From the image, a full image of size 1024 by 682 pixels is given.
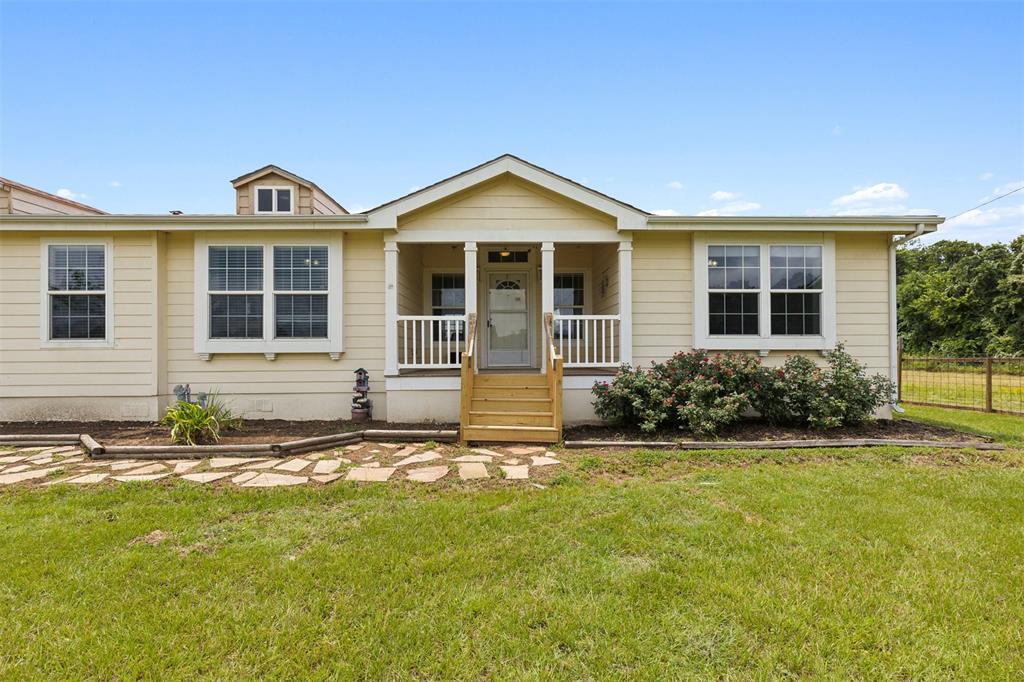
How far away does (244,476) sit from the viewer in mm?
4254

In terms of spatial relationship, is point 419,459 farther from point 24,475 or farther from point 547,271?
point 24,475

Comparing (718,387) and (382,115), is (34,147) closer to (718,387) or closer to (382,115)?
(382,115)

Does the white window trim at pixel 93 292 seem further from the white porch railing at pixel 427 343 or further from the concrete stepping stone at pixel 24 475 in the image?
the white porch railing at pixel 427 343

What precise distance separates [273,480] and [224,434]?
238 cm

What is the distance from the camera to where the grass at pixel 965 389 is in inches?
330

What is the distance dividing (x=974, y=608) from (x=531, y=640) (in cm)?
215

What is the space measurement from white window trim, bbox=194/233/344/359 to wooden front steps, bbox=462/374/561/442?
244cm

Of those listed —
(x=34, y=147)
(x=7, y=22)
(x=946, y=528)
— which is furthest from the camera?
(x=34, y=147)

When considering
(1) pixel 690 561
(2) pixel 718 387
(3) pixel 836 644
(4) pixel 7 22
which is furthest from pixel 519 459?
(4) pixel 7 22

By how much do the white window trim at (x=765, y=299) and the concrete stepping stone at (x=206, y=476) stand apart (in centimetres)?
636

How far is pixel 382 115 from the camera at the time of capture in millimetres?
12023

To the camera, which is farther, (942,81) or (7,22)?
(942,81)

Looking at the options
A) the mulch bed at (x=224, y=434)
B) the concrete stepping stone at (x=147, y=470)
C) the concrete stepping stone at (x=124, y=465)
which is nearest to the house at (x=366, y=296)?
the mulch bed at (x=224, y=434)

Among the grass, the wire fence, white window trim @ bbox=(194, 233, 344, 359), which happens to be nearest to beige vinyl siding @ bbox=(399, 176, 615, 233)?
white window trim @ bbox=(194, 233, 344, 359)
